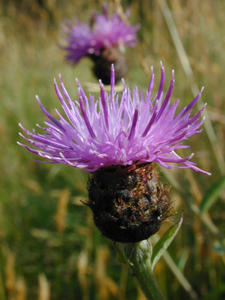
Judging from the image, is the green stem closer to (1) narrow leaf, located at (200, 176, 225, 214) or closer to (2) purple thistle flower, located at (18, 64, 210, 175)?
(2) purple thistle flower, located at (18, 64, 210, 175)

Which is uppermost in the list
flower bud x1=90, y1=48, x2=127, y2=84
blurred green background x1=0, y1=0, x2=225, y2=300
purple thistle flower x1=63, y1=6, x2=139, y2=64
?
purple thistle flower x1=63, y1=6, x2=139, y2=64

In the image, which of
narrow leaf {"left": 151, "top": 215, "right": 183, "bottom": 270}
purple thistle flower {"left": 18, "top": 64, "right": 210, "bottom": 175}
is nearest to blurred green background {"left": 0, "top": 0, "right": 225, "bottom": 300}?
narrow leaf {"left": 151, "top": 215, "right": 183, "bottom": 270}

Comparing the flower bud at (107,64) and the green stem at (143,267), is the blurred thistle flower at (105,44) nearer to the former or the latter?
the flower bud at (107,64)

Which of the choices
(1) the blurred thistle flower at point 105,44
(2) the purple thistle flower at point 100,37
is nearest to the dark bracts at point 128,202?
(1) the blurred thistle flower at point 105,44

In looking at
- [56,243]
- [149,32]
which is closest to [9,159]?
[56,243]

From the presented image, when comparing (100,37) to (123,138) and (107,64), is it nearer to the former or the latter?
(107,64)
